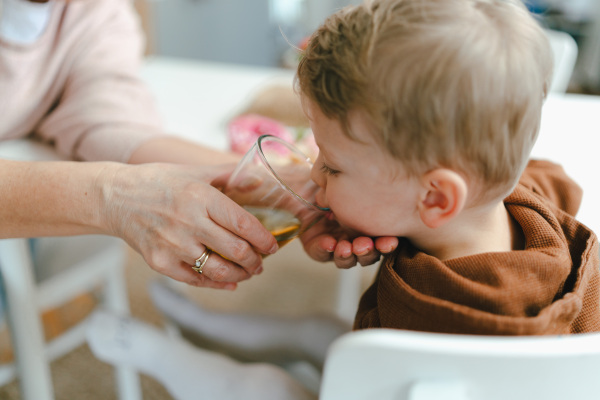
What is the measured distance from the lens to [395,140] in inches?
20.8

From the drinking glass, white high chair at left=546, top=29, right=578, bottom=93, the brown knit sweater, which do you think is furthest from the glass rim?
white high chair at left=546, top=29, right=578, bottom=93

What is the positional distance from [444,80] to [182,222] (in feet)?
1.17

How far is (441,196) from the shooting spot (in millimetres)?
562

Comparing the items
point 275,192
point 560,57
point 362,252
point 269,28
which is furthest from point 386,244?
point 269,28

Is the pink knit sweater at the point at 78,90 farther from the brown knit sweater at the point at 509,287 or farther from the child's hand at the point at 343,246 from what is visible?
the brown knit sweater at the point at 509,287

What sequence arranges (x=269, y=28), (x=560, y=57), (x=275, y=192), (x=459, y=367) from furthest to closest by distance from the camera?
1. (x=269, y=28)
2. (x=560, y=57)
3. (x=275, y=192)
4. (x=459, y=367)

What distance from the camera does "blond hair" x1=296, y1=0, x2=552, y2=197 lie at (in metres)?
0.49

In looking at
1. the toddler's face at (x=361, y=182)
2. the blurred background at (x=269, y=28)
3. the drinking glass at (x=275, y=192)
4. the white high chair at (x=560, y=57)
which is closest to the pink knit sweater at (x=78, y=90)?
the drinking glass at (x=275, y=192)

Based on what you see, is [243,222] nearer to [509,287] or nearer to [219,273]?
[219,273]

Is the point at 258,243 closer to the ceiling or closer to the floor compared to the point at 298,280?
closer to the ceiling

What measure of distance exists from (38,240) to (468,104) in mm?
851

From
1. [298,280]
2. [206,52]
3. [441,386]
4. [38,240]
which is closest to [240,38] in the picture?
[206,52]

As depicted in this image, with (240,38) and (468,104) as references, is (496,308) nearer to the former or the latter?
(468,104)

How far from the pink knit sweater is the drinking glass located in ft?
0.88
